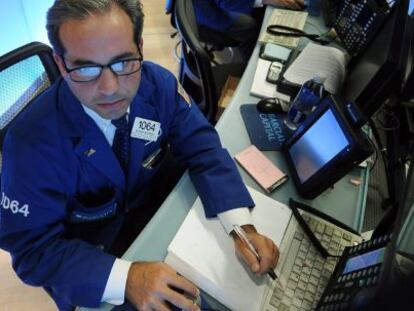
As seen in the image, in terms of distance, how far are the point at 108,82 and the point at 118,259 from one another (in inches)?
15.4

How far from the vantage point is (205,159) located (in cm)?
98

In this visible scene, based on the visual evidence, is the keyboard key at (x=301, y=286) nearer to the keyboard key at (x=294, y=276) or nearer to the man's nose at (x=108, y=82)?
the keyboard key at (x=294, y=276)

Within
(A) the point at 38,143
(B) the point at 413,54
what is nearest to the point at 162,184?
(A) the point at 38,143

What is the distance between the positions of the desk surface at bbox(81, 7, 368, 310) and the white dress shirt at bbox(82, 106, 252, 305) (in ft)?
0.11

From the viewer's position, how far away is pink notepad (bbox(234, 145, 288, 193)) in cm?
99

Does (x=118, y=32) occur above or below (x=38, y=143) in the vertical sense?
above

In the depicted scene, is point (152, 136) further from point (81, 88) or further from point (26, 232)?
point (26, 232)

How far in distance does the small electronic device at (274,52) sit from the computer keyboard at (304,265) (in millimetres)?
737

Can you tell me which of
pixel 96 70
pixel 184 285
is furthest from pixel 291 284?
pixel 96 70

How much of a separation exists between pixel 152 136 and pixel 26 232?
0.39m

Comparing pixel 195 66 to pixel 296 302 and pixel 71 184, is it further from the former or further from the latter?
pixel 296 302

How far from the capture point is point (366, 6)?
1.32 m

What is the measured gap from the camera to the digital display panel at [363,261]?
0.65 metres

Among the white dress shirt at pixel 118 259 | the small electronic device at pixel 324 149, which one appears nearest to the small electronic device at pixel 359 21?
the small electronic device at pixel 324 149
